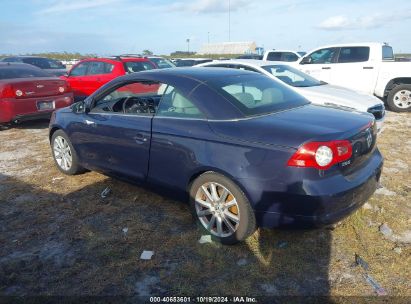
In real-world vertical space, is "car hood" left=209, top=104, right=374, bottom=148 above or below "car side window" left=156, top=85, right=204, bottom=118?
below

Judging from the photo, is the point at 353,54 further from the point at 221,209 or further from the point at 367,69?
the point at 221,209

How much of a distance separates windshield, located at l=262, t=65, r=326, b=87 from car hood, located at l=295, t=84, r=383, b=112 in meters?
0.31

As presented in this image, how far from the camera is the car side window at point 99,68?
10102 mm

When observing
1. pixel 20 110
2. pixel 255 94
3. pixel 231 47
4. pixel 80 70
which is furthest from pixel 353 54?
pixel 231 47

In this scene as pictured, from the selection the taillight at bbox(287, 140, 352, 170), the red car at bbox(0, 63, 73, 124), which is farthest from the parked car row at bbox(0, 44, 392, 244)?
the red car at bbox(0, 63, 73, 124)

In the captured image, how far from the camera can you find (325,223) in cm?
297

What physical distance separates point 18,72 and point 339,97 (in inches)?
273

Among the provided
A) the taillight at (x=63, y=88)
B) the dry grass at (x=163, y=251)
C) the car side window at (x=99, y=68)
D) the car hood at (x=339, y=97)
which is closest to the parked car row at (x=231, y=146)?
the dry grass at (x=163, y=251)

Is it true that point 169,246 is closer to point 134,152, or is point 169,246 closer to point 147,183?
point 147,183

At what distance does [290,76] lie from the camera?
753 cm

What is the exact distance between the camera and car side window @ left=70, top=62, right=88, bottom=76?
10.6m

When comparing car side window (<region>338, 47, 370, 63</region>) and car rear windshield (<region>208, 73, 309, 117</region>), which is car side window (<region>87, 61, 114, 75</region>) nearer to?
car side window (<region>338, 47, 370, 63</region>)

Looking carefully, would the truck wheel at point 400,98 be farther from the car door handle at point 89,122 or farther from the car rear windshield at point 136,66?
the car door handle at point 89,122

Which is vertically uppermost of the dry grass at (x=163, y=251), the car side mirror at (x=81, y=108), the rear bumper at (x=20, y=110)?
the car side mirror at (x=81, y=108)
